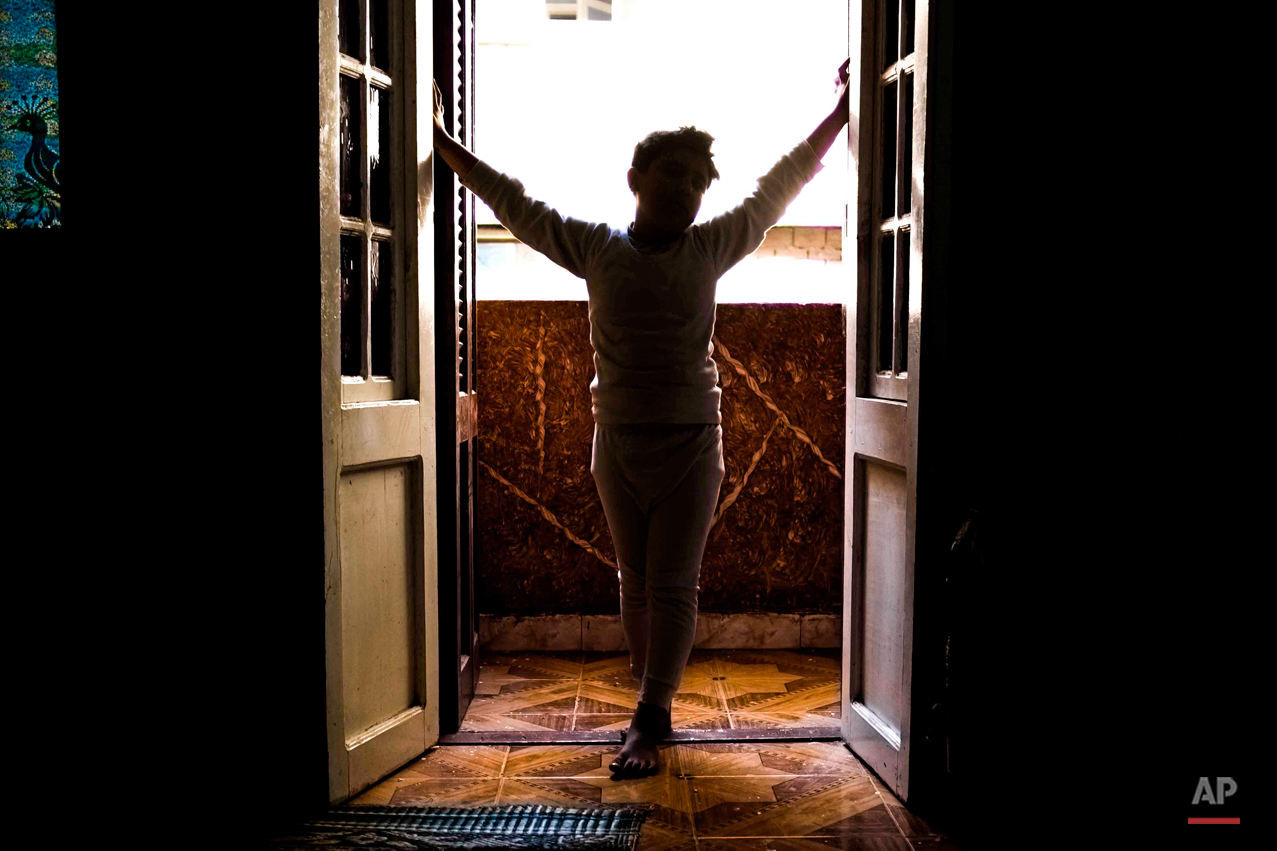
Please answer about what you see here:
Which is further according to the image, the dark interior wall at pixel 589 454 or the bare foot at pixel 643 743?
the dark interior wall at pixel 589 454

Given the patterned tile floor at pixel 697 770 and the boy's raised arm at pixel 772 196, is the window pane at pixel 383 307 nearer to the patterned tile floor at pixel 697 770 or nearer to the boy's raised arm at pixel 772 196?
the boy's raised arm at pixel 772 196

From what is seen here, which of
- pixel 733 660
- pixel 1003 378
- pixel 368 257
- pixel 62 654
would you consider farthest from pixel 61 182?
pixel 733 660

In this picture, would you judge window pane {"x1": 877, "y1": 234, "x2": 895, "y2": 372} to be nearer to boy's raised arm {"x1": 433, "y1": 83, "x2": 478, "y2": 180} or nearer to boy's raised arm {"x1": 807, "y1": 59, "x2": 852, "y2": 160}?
boy's raised arm {"x1": 807, "y1": 59, "x2": 852, "y2": 160}

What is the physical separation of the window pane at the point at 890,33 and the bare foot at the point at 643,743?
1.72 metres

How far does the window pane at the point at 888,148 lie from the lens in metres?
2.37

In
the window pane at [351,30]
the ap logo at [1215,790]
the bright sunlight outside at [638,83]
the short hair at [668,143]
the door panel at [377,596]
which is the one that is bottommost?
the ap logo at [1215,790]

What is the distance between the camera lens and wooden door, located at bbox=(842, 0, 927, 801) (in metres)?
2.11

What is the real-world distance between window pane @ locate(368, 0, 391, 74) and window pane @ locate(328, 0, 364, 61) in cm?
8

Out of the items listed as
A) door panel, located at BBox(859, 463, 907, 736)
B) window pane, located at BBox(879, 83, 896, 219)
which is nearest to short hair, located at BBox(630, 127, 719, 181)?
window pane, located at BBox(879, 83, 896, 219)

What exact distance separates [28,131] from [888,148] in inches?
84.2

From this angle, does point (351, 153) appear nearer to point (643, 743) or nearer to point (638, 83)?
point (643, 743)

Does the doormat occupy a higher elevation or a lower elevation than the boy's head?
lower

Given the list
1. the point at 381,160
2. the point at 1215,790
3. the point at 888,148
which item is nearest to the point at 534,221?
the point at 381,160

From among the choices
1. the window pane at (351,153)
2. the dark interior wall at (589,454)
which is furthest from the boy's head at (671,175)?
the dark interior wall at (589,454)
